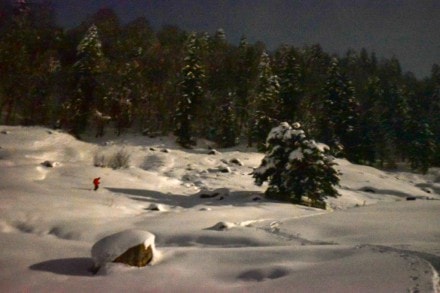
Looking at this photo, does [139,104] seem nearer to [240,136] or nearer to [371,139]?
[240,136]

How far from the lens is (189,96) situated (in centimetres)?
4334

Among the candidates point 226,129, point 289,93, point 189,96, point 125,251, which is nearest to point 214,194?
point 125,251

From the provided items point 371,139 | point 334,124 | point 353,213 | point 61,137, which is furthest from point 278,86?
point 353,213

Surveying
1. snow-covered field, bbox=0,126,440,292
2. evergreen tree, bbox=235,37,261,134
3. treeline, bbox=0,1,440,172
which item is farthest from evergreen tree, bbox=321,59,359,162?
snow-covered field, bbox=0,126,440,292

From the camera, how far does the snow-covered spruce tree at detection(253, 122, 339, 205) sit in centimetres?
1878

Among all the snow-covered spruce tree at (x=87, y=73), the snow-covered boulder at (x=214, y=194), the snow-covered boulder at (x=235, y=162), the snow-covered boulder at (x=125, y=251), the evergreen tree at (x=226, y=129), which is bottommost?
the snow-covered boulder at (x=214, y=194)

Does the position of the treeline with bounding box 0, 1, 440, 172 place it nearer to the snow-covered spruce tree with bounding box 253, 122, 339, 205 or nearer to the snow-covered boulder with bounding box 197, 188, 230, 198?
the snow-covered spruce tree with bounding box 253, 122, 339, 205

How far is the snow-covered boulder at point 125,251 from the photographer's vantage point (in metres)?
6.72

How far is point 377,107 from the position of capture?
54750mm

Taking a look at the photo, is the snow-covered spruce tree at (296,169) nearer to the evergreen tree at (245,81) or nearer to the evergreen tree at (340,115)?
the evergreen tree at (340,115)

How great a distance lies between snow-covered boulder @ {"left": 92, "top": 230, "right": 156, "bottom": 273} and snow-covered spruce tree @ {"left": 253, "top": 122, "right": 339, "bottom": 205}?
13.2m

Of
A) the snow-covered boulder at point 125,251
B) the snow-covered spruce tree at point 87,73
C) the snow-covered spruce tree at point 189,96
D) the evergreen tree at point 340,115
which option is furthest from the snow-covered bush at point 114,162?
the evergreen tree at point 340,115

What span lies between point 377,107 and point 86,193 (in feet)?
Answer: 168

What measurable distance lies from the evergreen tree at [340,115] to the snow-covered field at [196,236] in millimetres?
19264
